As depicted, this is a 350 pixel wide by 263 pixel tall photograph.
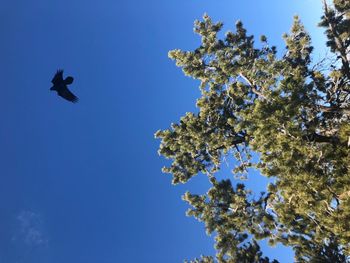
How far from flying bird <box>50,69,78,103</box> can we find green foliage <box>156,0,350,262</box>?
21.0 feet

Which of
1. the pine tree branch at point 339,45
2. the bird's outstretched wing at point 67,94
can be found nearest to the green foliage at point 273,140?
the pine tree branch at point 339,45

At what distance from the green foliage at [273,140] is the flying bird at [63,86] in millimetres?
6389

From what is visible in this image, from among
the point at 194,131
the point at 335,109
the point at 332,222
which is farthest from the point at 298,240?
the point at 194,131

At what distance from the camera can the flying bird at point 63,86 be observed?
47.9 feet

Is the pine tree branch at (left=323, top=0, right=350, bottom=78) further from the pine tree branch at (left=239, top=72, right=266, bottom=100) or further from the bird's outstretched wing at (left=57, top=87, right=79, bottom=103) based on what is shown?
the bird's outstretched wing at (left=57, top=87, right=79, bottom=103)

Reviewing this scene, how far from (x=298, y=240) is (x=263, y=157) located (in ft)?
12.1

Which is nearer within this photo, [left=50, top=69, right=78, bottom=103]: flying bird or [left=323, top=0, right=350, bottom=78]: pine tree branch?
[left=50, top=69, right=78, bottom=103]: flying bird

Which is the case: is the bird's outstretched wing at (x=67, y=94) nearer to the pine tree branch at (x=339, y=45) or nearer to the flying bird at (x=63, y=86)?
the flying bird at (x=63, y=86)

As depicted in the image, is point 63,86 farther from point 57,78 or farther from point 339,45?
point 339,45

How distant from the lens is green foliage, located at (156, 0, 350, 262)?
13289 mm

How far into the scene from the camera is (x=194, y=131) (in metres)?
20.4

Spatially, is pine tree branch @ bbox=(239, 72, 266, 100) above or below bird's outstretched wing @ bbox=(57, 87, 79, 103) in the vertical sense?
above

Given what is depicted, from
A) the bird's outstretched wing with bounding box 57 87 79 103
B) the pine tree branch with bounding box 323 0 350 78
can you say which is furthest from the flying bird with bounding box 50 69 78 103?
the pine tree branch with bounding box 323 0 350 78

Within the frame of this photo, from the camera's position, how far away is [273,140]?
13.7 meters
